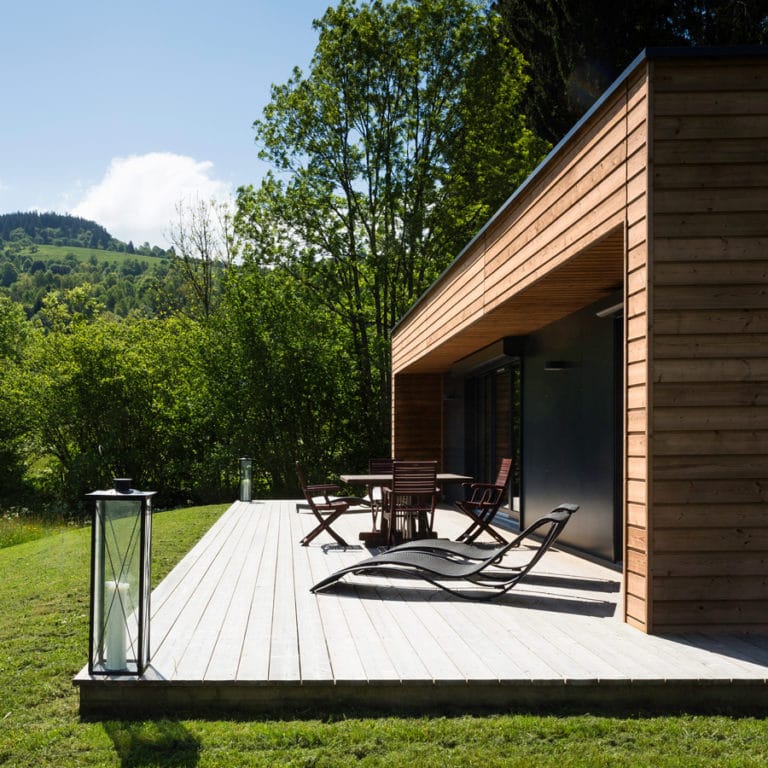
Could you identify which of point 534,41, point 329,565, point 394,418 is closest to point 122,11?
point 534,41

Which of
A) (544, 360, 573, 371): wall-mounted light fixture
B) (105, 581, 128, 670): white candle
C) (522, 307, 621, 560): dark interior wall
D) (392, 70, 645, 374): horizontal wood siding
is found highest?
(392, 70, 645, 374): horizontal wood siding

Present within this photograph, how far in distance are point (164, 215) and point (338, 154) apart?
28.2 ft

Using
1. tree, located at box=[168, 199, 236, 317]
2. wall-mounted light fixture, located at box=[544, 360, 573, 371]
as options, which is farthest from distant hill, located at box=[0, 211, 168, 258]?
wall-mounted light fixture, located at box=[544, 360, 573, 371]

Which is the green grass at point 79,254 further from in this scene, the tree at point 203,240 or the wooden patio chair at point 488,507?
the wooden patio chair at point 488,507

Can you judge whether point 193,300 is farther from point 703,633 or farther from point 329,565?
point 703,633

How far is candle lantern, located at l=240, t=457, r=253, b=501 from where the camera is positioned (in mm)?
16312

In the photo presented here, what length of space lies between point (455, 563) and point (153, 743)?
10.4 ft

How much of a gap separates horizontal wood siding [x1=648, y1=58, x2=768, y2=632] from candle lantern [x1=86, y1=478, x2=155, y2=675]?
9.14 ft

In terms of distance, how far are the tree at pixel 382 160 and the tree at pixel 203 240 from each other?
18.0 feet

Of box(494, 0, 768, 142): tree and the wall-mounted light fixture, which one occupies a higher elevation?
box(494, 0, 768, 142): tree

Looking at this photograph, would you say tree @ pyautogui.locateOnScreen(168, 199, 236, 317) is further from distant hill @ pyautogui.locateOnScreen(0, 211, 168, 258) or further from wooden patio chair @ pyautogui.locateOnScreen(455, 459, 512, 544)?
Result: distant hill @ pyautogui.locateOnScreen(0, 211, 168, 258)

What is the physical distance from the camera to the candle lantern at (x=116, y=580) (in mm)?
4121

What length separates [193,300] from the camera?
92.3ft

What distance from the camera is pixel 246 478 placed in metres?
16.4
